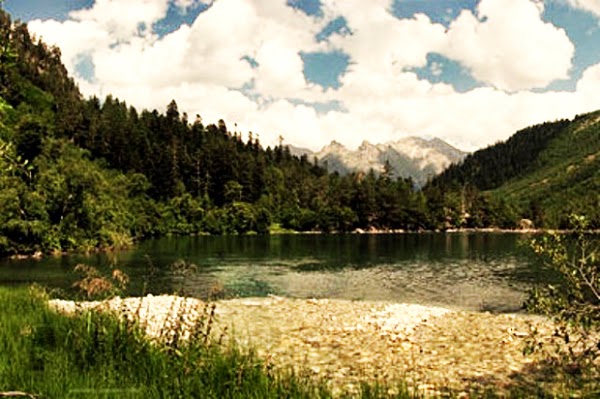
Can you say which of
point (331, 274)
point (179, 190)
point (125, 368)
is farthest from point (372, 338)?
point (179, 190)

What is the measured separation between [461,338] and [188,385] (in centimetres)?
1880

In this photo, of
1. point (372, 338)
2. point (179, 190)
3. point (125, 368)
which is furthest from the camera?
point (179, 190)

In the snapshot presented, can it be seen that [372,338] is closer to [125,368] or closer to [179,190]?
[125,368]

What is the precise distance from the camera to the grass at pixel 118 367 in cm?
848

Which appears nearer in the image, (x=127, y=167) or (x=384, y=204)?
(x=127, y=167)

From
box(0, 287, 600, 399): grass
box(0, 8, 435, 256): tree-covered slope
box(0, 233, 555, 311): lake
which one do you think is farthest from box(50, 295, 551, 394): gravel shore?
box(0, 8, 435, 256): tree-covered slope

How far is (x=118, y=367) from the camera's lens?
10953 millimetres

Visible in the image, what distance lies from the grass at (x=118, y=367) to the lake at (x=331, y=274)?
18541mm

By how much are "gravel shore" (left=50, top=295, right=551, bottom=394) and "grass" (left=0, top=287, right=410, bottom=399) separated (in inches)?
25.6

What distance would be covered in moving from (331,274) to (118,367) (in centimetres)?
5372

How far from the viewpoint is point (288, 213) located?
177 m

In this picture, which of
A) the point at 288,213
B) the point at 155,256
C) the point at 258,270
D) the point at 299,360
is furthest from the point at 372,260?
the point at 288,213

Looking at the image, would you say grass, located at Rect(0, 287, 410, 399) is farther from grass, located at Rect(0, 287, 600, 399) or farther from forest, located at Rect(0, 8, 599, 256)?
forest, located at Rect(0, 8, 599, 256)

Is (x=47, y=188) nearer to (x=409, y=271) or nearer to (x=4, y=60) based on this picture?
(x=409, y=271)
